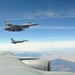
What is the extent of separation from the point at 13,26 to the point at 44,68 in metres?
97.3

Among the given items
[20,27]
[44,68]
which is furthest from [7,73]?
[20,27]

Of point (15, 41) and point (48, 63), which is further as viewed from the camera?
point (15, 41)

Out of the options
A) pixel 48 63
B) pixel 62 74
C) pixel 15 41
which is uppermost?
pixel 15 41

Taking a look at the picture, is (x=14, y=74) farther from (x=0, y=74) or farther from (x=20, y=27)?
(x=20, y=27)

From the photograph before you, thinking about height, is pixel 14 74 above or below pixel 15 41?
below

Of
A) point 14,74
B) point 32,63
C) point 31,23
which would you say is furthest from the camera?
point 31,23

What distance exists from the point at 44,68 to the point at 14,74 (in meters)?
4.62

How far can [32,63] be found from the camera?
9820 mm

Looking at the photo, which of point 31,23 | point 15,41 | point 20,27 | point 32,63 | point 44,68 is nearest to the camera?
point 44,68

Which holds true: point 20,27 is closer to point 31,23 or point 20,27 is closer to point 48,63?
point 31,23

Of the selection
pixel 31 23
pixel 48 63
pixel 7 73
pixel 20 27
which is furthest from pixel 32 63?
pixel 31 23

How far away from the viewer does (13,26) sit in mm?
105312

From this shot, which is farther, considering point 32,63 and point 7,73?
point 32,63

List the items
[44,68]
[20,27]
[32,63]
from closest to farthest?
[44,68]
[32,63]
[20,27]
